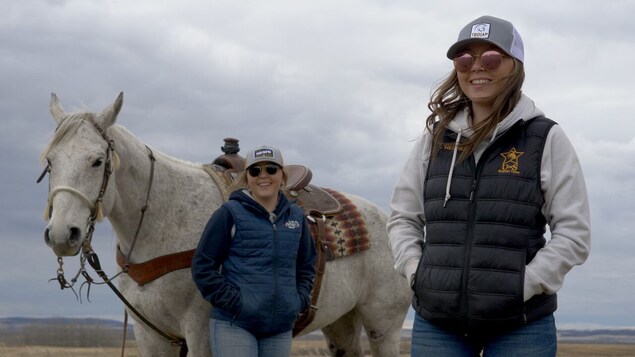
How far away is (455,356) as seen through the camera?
9.39 ft

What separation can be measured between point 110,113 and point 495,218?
2.83 metres

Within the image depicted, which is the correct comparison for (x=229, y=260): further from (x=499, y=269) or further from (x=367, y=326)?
(x=367, y=326)

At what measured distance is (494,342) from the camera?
2.85 meters

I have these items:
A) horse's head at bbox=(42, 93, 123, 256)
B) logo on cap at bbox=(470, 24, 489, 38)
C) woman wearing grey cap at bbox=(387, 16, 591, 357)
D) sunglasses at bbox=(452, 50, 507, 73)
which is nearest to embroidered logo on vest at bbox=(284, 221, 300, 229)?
horse's head at bbox=(42, 93, 123, 256)

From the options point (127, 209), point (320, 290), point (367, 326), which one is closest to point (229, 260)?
point (127, 209)

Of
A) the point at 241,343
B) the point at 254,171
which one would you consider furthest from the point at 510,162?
the point at 241,343

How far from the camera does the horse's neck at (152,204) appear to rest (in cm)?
495

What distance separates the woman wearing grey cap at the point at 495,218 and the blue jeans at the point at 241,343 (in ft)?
5.07

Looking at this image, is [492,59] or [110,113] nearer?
[492,59]

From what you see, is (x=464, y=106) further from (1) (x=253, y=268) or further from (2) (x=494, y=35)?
(1) (x=253, y=268)

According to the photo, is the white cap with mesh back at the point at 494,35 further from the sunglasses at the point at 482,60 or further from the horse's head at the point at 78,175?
the horse's head at the point at 78,175

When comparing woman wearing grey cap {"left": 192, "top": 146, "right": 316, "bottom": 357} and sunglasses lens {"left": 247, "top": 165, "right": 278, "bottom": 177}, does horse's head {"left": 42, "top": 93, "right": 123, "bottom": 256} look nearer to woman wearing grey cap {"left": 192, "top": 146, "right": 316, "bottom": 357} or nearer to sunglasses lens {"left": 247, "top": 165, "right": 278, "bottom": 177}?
woman wearing grey cap {"left": 192, "top": 146, "right": 316, "bottom": 357}

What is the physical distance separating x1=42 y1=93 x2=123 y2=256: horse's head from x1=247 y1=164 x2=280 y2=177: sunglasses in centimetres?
89

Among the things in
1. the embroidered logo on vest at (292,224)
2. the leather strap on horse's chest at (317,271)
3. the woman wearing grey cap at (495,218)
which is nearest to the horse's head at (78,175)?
the embroidered logo on vest at (292,224)
